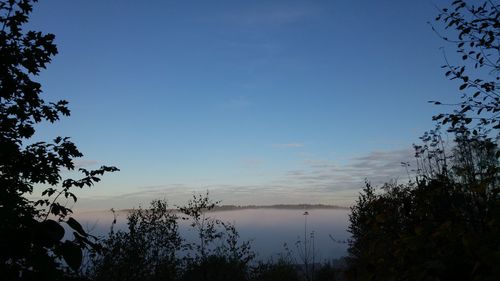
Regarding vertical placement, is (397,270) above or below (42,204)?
below

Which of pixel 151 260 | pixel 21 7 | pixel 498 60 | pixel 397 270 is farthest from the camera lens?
pixel 151 260

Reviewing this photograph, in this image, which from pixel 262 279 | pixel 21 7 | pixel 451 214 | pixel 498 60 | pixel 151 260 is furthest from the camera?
pixel 262 279

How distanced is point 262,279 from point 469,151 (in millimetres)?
8471

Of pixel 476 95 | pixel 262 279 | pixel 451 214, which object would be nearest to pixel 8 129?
pixel 451 214

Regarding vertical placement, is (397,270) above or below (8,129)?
below

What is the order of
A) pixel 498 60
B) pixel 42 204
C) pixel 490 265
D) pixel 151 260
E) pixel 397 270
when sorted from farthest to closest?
pixel 151 260 < pixel 42 204 < pixel 498 60 < pixel 397 270 < pixel 490 265

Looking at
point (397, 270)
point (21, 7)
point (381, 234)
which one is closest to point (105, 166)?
point (21, 7)

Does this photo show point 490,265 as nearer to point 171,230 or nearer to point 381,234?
point 381,234

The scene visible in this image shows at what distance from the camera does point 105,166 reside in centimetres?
757

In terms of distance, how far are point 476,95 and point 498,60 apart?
59cm

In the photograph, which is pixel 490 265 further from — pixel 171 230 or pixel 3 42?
pixel 171 230

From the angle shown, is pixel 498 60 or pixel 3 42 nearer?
pixel 498 60

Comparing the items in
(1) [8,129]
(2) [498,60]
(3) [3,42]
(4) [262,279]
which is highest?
(3) [3,42]

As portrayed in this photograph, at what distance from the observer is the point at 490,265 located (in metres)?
2.59
